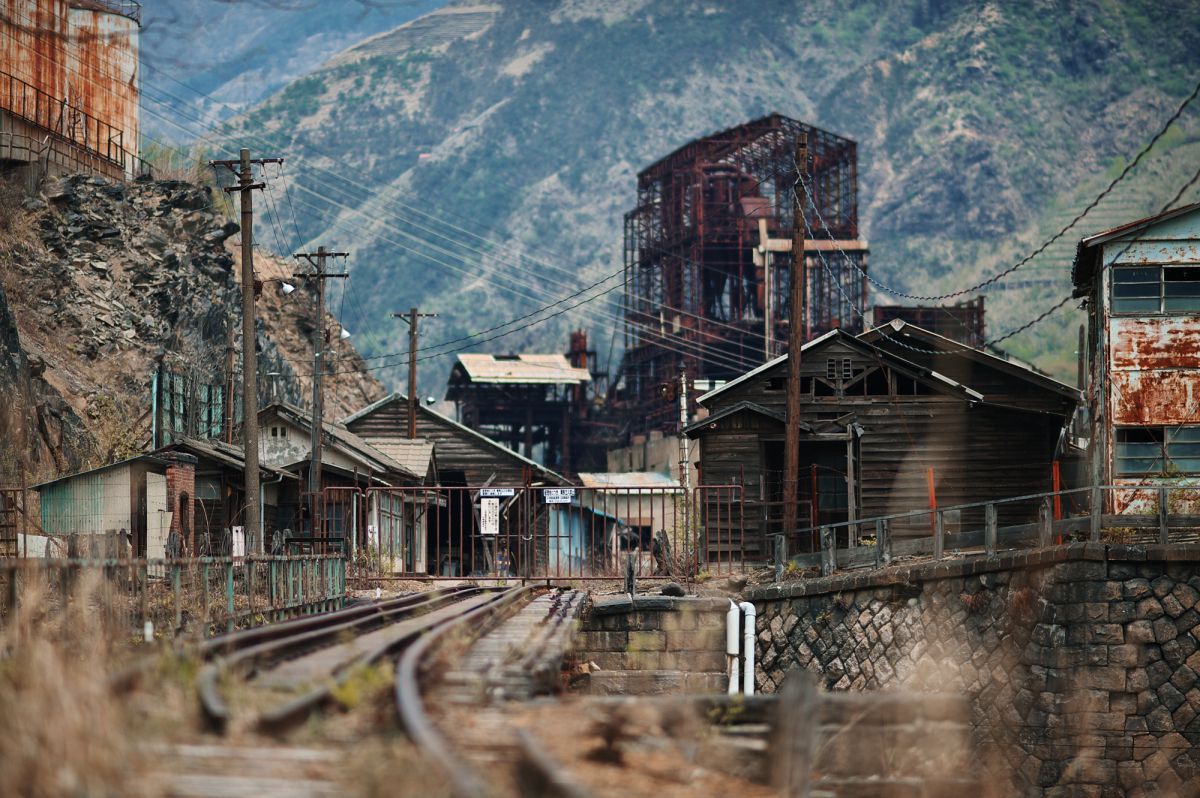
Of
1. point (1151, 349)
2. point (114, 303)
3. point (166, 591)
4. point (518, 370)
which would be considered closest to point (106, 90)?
point (114, 303)

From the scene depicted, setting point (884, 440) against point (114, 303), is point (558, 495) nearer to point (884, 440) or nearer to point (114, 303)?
point (884, 440)

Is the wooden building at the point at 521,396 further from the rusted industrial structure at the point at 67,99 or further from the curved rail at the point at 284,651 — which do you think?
the curved rail at the point at 284,651

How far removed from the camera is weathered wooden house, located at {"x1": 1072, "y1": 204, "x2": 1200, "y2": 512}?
1142 inches

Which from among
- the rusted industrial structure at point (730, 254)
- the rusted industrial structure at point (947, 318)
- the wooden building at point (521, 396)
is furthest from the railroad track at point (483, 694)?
the wooden building at point (521, 396)

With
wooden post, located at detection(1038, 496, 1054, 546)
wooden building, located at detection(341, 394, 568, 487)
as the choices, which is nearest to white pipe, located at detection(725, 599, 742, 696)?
wooden post, located at detection(1038, 496, 1054, 546)

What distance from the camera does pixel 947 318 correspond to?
236ft

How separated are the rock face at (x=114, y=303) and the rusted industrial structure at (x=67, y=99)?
1.52 metres

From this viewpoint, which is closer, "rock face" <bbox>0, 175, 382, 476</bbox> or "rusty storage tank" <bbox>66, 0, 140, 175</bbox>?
"rock face" <bbox>0, 175, 382, 476</bbox>

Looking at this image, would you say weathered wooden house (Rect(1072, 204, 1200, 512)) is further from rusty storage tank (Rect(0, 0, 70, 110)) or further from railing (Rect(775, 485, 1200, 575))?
rusty storage tank (Rect(0, 0, 70, 110))

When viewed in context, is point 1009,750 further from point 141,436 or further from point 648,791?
point 141,436

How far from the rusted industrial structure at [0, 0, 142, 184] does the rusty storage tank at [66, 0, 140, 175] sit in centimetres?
3

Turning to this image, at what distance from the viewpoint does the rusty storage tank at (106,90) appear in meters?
53.2

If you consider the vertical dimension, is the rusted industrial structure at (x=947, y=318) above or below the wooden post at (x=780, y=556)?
above

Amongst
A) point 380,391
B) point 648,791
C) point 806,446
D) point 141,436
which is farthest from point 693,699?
point 380,391
